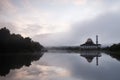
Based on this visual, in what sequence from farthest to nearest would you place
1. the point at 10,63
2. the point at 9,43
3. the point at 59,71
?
the point at 9,43
the point at 10,63
the point at 59,71

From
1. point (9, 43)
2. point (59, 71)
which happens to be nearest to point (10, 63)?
point (59, 71)

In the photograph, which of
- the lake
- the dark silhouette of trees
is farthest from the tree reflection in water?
the dark silhouette of trees

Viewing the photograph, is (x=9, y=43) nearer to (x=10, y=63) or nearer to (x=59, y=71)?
(x=10, y=63)

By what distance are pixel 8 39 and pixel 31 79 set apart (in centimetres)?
5609

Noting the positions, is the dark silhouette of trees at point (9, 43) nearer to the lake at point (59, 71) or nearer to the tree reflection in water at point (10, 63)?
the tree reflection in water at point (10, 63)

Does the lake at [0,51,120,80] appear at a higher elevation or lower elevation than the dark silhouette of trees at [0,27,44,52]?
lower

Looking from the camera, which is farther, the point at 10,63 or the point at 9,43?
the point at 9,43

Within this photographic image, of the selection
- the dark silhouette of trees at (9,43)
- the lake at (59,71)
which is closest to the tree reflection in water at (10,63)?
the lake at (59,71)

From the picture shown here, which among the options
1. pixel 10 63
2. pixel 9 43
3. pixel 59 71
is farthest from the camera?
pixel 9 43

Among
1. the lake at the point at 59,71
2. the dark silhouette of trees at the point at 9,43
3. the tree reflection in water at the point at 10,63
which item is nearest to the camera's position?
the lake at the point at 59,71

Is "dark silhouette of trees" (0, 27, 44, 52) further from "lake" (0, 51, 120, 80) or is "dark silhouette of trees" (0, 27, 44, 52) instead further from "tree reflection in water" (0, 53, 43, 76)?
"lake" (0, 51, 120, 80)

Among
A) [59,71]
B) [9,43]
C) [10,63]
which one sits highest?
[9,43]

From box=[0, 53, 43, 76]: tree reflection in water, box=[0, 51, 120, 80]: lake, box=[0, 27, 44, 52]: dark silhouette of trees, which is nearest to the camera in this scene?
box=[0, 51, 120, 80]: lake

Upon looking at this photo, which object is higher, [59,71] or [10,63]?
[10,63]
